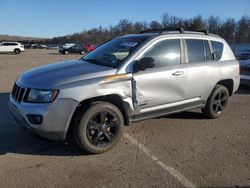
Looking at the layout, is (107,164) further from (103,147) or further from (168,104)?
(168,104)

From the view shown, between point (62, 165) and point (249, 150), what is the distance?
9.61 ft

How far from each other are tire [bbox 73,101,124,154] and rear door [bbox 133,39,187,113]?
18.2 inches

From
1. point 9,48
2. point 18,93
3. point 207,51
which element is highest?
point 207,51

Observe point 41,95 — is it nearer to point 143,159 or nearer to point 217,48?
point 143,159

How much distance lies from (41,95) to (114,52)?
171 centimetres

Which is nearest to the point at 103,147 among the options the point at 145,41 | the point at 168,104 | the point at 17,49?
the point at 168,104

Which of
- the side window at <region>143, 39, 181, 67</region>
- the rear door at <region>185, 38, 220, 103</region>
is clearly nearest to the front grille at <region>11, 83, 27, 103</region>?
the side window at <region>143, 39, 181, 67</region>

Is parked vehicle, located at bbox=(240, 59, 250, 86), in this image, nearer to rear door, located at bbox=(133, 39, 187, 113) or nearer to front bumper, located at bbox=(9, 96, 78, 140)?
rear door, located at bbox=(133, 39, 187, 113)

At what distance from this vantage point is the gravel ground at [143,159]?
405 centimetres

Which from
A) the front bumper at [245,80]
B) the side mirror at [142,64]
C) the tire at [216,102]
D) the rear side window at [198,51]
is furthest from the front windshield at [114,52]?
the front bumper at [245,80]

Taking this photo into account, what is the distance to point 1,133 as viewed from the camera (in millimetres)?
5715

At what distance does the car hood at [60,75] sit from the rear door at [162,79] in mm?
588

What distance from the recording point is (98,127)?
486cm

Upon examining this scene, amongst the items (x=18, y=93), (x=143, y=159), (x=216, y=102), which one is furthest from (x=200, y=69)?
(x=18, y=93)
